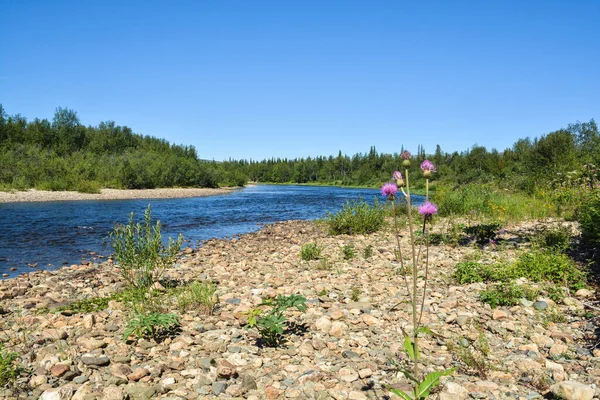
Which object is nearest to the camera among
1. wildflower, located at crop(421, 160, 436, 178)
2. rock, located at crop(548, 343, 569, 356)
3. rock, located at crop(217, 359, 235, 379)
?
wildflower, located at crop(421, 160, 436, 178)

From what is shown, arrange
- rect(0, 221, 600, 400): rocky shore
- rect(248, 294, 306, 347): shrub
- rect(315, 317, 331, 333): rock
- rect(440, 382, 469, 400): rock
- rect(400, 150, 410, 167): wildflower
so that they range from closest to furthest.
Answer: rect(400, 150, 410, 167): wildflower < rect(440, 382, 469, 400): rock < rect(0, 221, 600, 400): rocky shore < rect(248, 294, 306, 347): shrub < rect(315, 317, 331, 333): rock

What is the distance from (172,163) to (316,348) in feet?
236

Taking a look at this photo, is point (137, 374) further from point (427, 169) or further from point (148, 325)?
point (427, 169)

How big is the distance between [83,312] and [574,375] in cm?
649

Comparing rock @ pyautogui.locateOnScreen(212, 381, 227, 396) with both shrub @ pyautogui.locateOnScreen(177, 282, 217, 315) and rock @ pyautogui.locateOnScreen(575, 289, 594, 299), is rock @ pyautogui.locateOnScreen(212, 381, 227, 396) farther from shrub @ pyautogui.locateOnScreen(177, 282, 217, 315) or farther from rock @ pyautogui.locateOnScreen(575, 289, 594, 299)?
rock @ pyautogui.locateOnScreen(575, 289, 594, 299)

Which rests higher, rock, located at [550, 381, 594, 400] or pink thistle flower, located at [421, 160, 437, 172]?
pink thistle flower, located at [421, 160, 437, 172]

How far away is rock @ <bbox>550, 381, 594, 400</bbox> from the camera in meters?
2.95

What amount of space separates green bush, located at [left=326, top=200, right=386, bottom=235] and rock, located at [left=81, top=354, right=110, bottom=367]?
989 centimetres

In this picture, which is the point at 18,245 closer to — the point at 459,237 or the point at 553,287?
the point at 459,237

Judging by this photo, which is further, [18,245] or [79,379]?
[18,245]

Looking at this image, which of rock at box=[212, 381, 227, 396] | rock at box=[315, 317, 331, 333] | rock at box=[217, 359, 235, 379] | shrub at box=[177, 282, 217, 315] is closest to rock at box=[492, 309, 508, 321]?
rock at box=[315, 317, 331, 333]

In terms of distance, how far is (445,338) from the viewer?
172 inches

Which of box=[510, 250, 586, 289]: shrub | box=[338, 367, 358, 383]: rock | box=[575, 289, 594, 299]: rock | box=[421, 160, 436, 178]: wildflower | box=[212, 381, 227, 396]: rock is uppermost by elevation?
box=[421, 160, 436, 178]: wildflower

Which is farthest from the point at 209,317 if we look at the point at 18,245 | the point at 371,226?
the point at 18,245
